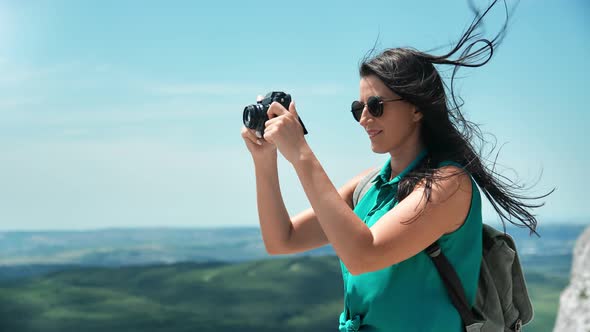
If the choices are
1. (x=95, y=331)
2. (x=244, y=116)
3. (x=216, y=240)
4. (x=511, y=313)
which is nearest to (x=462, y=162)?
(x=511, y=313)

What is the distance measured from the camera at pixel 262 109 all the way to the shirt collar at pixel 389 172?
32 cm

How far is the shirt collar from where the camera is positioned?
1804mm

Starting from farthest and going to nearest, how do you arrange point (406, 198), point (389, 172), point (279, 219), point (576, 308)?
point (576, 308)
point (279, 219)
point (389, 172)
point (406, 198)

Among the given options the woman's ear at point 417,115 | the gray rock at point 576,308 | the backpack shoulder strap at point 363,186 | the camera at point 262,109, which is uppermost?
the camera at point 262,109

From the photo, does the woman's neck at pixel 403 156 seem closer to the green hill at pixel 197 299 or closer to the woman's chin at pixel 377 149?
the woman's chin at pixel 377 149

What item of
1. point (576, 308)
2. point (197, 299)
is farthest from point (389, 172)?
point (197, 299)

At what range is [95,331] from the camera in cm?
923

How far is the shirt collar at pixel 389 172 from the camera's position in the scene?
1.80 metres

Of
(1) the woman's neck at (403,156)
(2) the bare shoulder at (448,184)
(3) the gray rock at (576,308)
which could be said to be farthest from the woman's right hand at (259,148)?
(3) the gray rock at (576,308)

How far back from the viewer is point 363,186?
1982 mm

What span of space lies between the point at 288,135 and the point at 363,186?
1.31 feet

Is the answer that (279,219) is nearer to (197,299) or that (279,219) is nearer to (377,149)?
(377,149)

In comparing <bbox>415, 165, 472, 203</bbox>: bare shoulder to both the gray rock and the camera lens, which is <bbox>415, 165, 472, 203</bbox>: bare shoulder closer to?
the camera lens

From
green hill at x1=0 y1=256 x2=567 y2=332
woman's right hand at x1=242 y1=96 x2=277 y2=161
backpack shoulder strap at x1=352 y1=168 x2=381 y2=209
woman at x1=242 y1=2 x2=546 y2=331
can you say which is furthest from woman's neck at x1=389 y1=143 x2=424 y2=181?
green hill at x1=0 y1=256 x2=567 y2=332
